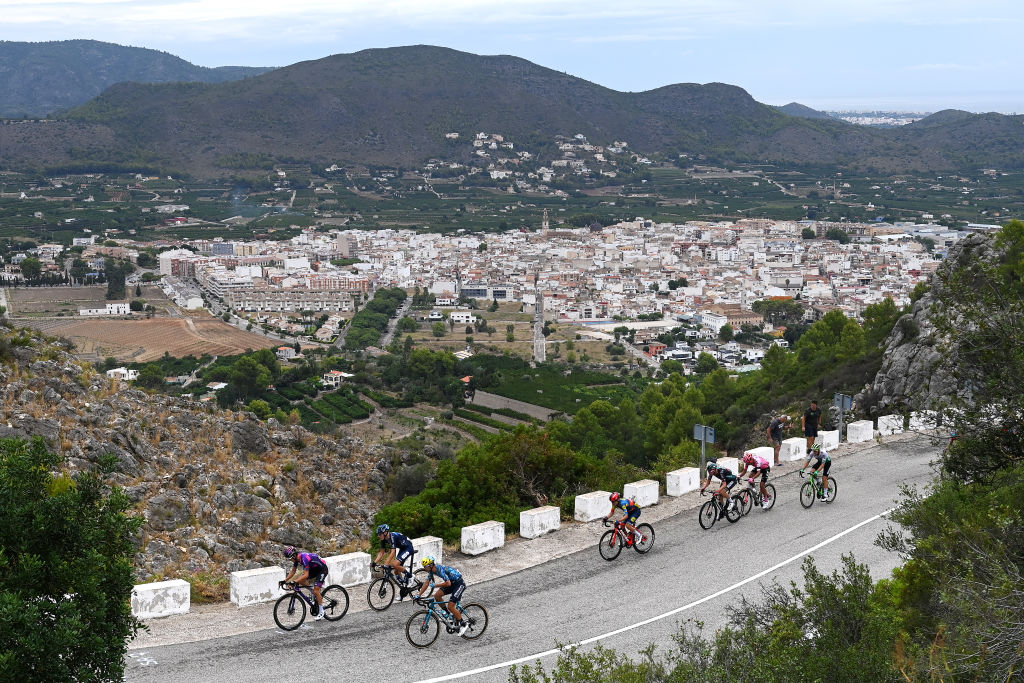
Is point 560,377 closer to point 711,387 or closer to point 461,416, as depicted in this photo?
point 461,416

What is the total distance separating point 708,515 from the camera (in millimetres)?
8516

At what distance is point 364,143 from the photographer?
137250 mm

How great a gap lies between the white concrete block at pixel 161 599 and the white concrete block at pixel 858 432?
26.7ft

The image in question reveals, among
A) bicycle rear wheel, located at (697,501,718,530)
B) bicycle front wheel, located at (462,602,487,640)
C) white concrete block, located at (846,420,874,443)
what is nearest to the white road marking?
bicycle front wheel, located at (462,602,487,640)

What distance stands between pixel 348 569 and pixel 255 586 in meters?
0.64

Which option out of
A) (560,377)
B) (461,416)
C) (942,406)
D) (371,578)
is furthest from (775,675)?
(560,377)

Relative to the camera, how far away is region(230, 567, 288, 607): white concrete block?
21.8ft

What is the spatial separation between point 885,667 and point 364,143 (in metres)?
137

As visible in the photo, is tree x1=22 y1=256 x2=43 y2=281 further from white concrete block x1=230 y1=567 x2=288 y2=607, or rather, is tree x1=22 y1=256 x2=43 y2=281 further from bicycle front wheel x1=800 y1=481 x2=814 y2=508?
white concrete block x1=230 y1=567 x2=288 y2=607

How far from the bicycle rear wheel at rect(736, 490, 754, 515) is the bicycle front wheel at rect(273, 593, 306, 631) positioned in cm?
405

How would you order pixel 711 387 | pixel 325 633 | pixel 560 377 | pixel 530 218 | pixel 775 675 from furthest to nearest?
pixel 530 218, pixel 560 377, pixel 711 387, pixel 325 633, pixel 775 675

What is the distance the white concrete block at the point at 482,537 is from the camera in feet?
25.5

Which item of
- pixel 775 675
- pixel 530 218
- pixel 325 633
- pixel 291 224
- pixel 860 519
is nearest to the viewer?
pixel 775 675

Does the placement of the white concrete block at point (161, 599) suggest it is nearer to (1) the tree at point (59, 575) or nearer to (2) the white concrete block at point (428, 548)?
(2) the white concrete block at point (428, 548)
